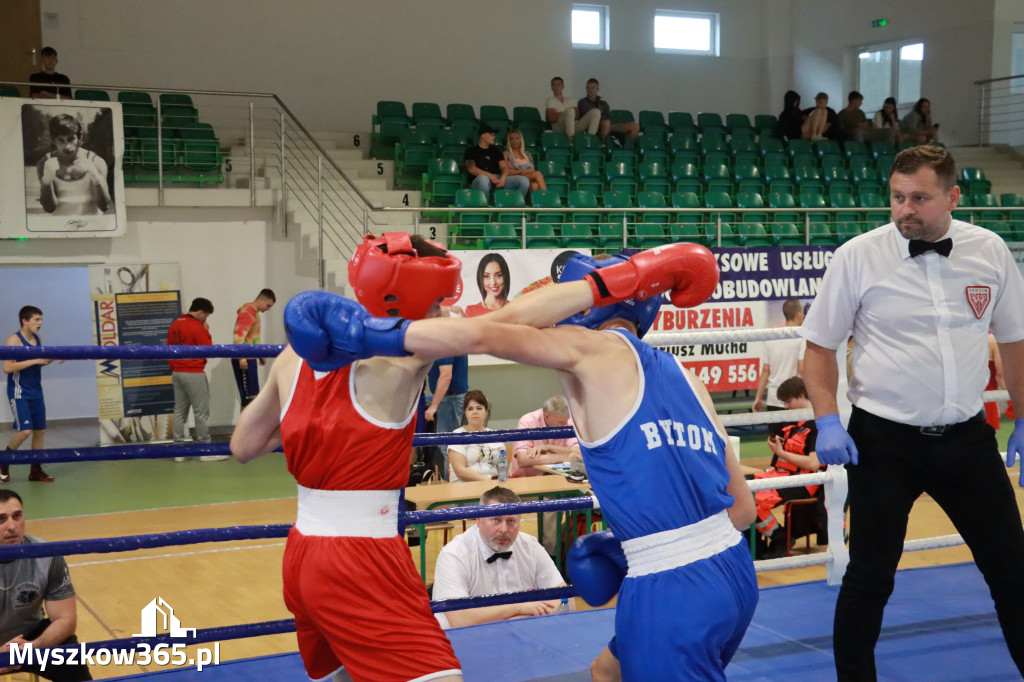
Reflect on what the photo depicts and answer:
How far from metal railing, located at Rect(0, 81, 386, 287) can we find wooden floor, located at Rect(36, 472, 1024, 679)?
3.48 m

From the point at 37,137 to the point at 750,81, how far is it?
11.6m

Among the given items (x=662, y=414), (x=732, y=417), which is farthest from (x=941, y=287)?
(x=662, y=414)

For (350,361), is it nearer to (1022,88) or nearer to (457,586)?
(457,586)

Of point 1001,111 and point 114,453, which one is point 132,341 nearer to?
point 114,453

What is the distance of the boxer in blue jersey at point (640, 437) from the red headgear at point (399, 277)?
14cm

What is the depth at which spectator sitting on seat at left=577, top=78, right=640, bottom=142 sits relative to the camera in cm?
1339

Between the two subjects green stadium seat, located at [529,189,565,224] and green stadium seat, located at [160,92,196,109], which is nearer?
green stadium seat, located at [529,189,565,224]

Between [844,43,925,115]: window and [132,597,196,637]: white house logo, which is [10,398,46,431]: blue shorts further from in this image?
[844,43,925,115]: window

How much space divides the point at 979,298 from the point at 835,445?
1.94 ft

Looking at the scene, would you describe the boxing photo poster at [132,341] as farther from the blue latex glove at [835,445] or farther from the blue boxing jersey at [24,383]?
the blue latex glove at [835,445]

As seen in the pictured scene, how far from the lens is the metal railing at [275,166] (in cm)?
1001

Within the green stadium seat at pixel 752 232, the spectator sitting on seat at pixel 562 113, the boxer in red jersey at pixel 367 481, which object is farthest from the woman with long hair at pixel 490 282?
the boxer in red jersey at pixel 367 481

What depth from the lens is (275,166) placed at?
36.8 feet

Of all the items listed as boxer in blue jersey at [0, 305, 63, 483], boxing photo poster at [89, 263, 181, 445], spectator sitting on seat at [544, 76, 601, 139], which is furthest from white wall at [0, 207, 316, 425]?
spectator sitting on seat at [544, 76, 601, 139]
